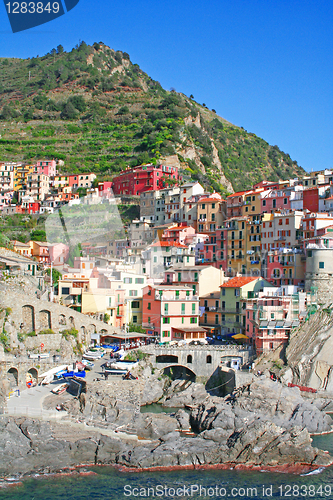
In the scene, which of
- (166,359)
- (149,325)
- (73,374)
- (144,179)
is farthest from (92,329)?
(144,179)

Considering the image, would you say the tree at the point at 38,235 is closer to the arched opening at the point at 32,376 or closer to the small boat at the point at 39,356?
the small boat at the point at 39,356

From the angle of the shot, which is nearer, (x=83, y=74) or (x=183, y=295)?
(x=183, y=295)

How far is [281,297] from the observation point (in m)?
43.8

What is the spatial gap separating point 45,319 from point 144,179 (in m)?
44.9

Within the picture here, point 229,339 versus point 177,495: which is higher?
point 229,339

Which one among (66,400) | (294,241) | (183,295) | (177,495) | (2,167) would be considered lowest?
(177,495)

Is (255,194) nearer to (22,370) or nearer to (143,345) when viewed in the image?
(143,345)

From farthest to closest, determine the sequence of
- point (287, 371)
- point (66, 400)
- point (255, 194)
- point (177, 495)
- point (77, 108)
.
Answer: point (77, 108) → point (255, 194) → point (287, 371) → point (66, 400) → point (177, 495)

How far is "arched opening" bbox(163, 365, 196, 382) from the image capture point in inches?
1623

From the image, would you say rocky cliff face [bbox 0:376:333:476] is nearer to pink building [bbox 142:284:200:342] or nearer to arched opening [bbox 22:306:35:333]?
arched opening [bbox 22:306:35:333]

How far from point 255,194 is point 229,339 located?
20944mm

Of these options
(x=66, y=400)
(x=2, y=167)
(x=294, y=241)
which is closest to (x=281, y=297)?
(x=294, y=241)

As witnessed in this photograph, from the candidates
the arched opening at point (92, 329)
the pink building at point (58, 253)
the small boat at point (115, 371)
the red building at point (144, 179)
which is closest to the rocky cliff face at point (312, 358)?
the small boat at point (115, 371)

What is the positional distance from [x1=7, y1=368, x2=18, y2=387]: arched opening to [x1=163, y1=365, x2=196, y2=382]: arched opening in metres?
11.9
